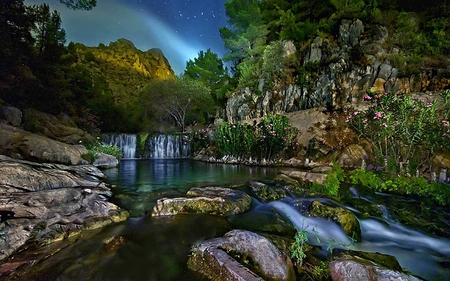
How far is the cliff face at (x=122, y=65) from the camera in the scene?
44094 mm

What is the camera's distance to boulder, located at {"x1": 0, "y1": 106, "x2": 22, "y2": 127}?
1041cm

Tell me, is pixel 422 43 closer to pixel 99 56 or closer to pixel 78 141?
pixel 78 141

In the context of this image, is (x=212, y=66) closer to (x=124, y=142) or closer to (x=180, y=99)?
(x=180, y=99)

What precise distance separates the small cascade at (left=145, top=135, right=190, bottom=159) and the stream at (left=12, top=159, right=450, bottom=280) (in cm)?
1373

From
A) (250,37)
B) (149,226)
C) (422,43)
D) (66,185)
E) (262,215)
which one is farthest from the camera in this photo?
(250,37)

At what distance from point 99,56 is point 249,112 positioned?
2038 inches

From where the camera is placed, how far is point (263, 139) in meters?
11.8

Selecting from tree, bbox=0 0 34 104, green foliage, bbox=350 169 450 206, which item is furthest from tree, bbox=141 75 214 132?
green foliage, bbox=350 169 450 206

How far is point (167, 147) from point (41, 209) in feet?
51.8

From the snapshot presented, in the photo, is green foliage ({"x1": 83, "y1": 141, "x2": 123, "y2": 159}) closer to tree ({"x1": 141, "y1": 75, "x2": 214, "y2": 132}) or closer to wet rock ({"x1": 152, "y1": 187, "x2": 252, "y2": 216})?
wet rock ({"x1": 152, "y1": 187, "x2": 252, "y2": 216})

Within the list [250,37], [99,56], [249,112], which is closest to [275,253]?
[249,112]

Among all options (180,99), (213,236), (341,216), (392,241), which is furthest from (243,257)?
(180,99)

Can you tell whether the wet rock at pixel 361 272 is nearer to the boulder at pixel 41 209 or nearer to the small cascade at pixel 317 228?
the small cascade at pixel 317 228

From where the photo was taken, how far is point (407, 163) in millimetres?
6430
